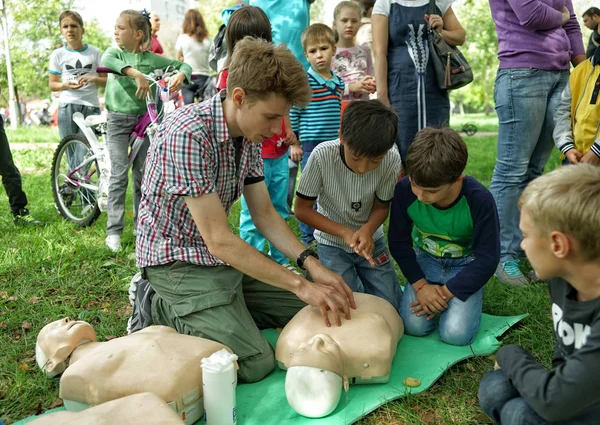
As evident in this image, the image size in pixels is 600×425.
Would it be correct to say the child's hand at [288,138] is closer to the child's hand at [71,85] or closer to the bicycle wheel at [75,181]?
the bicycle wheel at [75,181]

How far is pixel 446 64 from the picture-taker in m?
3.61

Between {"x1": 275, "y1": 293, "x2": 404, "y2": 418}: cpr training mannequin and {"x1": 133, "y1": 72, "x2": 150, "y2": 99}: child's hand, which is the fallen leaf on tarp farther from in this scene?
{"x1": 133, "y1": 72, "x2": 150, "y2": 99}: child's hand

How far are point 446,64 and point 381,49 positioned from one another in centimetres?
43

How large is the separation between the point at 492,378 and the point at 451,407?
0.37 m

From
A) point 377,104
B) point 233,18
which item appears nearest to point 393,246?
point 377,104

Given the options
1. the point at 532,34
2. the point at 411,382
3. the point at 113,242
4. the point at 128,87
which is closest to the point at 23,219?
the point at 113,242

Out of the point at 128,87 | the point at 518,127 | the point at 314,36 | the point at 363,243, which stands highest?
the point at 314,36

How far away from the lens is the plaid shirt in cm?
231

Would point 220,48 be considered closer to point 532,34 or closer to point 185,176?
point 185,176

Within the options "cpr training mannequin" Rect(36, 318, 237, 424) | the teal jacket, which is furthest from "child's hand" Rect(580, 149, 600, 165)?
the teal jacket

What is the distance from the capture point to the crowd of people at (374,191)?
1.65 metres

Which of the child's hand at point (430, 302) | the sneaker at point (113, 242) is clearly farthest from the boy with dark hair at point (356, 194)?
the sneaker at point (113, 242)

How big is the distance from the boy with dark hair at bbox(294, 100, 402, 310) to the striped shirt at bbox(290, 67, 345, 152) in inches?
34.3

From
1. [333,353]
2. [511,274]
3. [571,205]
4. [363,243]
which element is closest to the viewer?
[571,205]
